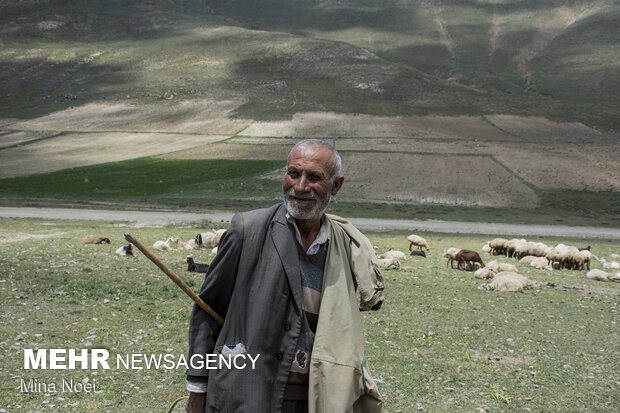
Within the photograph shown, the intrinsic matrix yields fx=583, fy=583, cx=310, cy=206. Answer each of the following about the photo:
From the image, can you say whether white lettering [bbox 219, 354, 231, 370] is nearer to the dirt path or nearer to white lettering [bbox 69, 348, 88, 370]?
white lettering [bbox 69, 348, 88, 370]

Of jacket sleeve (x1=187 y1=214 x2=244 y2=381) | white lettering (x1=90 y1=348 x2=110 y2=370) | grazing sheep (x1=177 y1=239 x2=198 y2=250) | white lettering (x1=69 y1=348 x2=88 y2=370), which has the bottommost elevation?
grazing sheep (x1=177 y1=239 x2=198 y2=250)

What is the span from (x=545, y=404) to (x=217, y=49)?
452ft

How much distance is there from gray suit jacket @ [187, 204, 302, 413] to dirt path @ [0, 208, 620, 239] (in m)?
27.3

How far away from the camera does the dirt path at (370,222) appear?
31.8m

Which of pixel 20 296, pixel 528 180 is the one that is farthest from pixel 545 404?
pixel 528 180

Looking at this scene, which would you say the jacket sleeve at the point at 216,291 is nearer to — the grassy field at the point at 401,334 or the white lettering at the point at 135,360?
the grassy field at the point at 401,334

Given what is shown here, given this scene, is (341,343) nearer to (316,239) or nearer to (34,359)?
(316,239)

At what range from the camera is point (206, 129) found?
80000 millimetres

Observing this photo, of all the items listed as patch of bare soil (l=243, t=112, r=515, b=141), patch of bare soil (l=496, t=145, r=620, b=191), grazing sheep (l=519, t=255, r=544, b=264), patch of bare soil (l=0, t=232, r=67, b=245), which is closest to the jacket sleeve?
patch of bare soil (l=0, t=232, r=67, b=245)

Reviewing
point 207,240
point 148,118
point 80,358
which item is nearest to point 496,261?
point 207,240

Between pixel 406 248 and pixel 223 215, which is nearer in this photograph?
pixel 406 248

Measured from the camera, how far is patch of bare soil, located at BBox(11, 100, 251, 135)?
81.5 m

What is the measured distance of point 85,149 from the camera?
6769 cm

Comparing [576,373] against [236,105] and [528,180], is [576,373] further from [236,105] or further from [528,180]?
[236,105]
